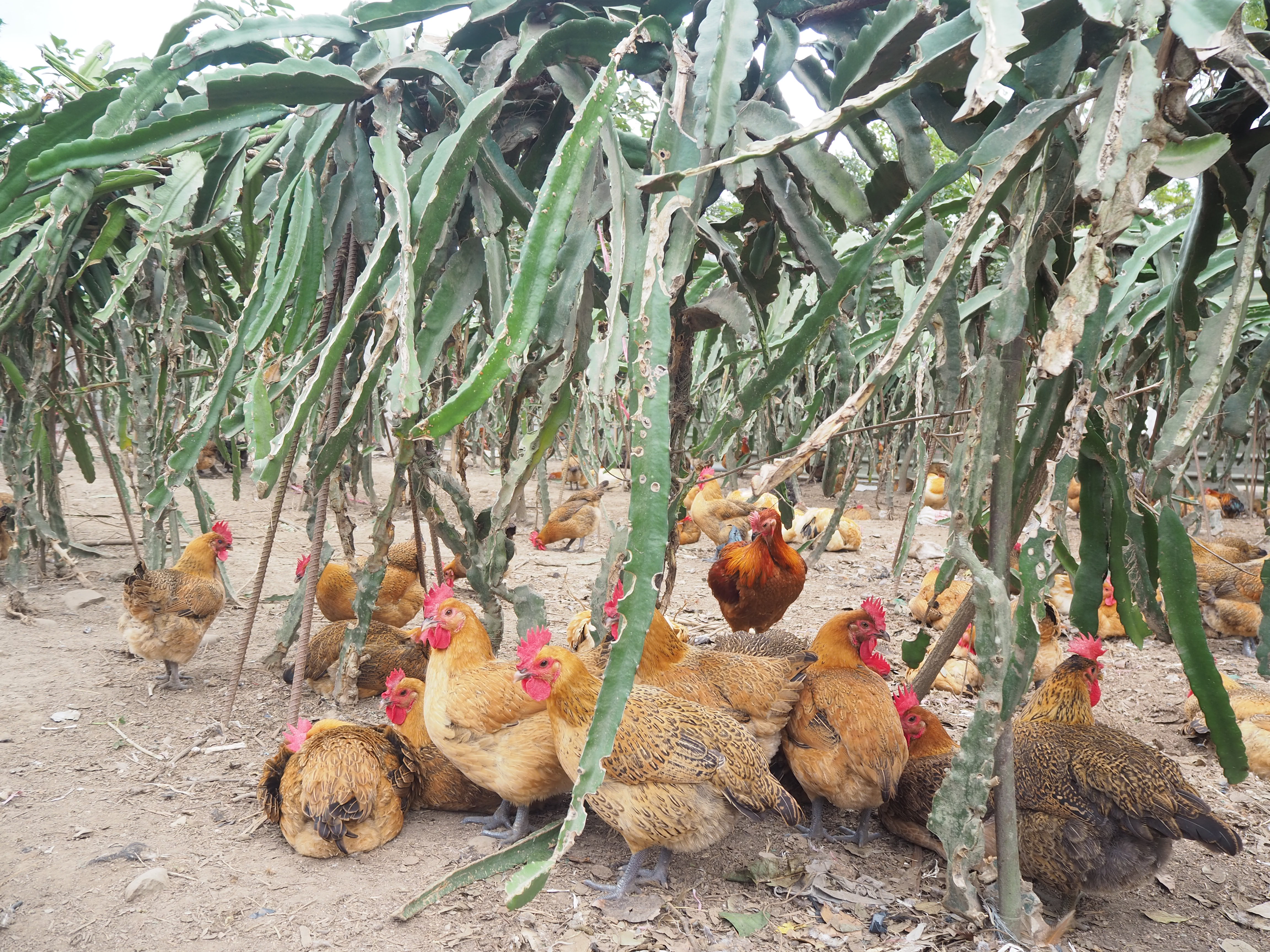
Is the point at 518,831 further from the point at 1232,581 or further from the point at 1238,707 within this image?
the point at 1232,581

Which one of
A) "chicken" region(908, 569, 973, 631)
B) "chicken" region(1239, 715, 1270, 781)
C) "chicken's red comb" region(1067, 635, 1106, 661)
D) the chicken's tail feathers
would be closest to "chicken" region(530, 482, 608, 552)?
"chicken" region(908, 569, 973, 631)

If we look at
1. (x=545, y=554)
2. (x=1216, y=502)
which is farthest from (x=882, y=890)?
(x=1216, y=502)

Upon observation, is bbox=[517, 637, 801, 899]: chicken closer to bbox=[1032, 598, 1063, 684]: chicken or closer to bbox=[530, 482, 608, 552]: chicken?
bbox=[1032, 598, 1063, 684]: chicken

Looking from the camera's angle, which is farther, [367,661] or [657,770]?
[367,661]

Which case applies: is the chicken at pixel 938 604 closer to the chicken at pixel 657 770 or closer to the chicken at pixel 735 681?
the chicken at pixel 735 681

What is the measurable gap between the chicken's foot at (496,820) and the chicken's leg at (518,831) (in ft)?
0.13

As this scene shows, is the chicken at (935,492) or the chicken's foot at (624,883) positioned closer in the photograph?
the chicken's foot at (624,883)

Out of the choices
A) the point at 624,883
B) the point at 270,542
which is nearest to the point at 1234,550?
the point at 624,883

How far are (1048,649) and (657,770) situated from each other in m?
3.07

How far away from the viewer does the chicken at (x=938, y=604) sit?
4805 millimetres

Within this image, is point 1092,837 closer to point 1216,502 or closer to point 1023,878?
point 1023,878

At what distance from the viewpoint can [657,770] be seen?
89.7 inches

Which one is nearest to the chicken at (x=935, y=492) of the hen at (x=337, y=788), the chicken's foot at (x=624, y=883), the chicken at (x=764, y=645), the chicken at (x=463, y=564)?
the chicken at (x=463, y=564)

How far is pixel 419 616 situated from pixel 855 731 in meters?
3.66
